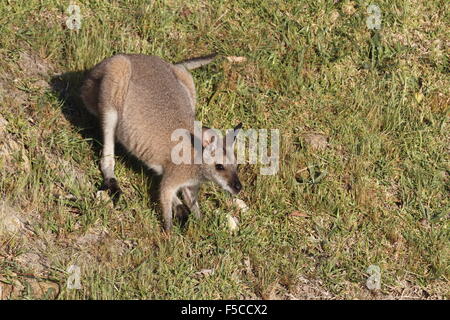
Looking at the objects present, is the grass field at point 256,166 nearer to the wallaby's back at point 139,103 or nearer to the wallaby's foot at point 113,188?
the wallaby's foot at point 113,188

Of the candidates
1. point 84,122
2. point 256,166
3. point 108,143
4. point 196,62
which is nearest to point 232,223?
point 256,166

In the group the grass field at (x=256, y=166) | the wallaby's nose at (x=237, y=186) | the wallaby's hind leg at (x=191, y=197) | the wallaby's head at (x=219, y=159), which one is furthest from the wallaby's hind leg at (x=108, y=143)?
the wallaby's nose at (x=237, y=186)

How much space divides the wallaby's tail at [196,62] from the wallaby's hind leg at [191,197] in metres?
1.50

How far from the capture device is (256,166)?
8023 mm

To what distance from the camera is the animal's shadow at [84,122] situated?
7.86 m

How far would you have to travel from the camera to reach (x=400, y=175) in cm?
833

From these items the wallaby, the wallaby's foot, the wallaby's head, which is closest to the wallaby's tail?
the wallaby

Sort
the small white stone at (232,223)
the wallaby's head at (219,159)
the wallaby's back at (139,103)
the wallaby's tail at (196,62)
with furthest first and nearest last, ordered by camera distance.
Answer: the wallaby's tail at (196,62)
the wallaby's back at (139,103)
the wallaby's head at (219,159)
the small white stone at (232,223)

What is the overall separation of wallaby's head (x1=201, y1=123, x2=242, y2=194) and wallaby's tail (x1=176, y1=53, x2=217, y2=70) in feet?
4.34

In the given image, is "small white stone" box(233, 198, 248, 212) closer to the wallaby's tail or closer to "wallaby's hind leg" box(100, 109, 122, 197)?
"wallaby's hind leg" box(100, 109, 122, 197)

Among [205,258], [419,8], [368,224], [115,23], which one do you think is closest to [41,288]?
[205,258]

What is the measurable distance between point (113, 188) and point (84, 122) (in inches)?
38.4

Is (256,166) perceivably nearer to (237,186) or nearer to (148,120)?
(237,186)

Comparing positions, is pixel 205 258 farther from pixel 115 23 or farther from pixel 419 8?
pixel 419 8
